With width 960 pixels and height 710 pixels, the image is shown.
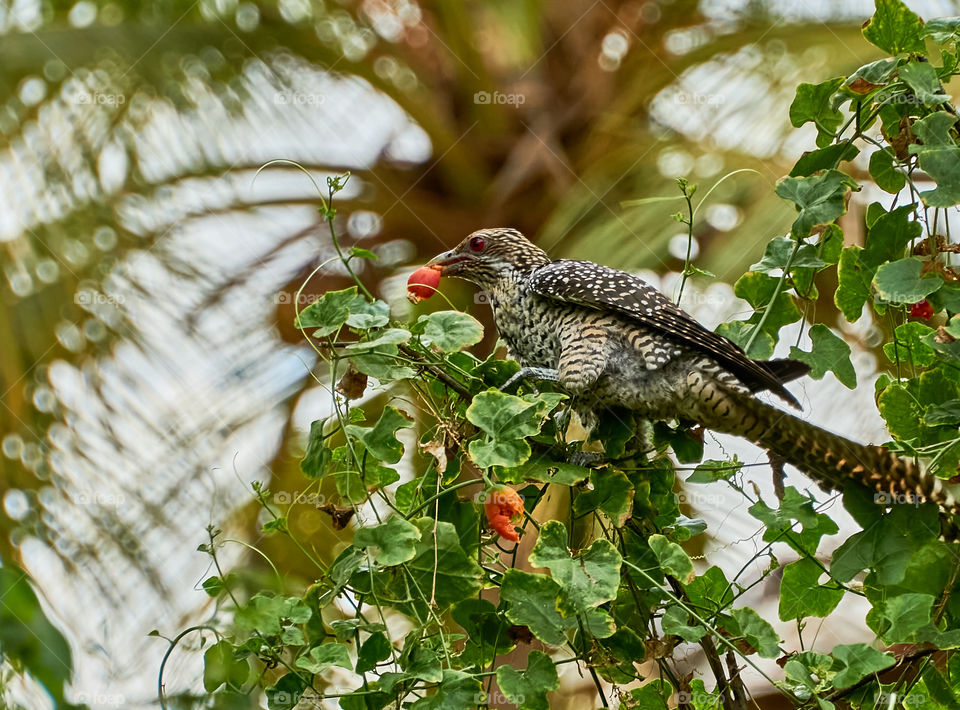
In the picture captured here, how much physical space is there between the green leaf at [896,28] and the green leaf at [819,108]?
0.32 ft

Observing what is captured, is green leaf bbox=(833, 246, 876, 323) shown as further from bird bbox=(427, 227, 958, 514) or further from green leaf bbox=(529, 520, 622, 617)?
green leaf bbox=(529, 520, 622, 617)

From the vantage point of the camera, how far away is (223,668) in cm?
162

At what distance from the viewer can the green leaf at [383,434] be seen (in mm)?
1539

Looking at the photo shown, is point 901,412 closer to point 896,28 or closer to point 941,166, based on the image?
point 941,166

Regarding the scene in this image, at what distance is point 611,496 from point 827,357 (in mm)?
469

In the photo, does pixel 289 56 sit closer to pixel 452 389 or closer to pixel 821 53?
pixel 821 53

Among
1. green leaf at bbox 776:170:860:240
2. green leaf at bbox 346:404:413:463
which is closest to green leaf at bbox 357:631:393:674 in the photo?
green leaf at bbox 346:404:413:463

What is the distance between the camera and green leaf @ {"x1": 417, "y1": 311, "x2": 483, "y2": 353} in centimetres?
157

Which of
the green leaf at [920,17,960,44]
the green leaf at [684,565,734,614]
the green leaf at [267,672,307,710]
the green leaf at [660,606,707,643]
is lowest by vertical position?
the green leaf at [267,672,307,710]

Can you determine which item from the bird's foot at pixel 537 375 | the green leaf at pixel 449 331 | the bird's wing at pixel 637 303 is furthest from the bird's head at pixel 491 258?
the green leaf at pixel 449 331

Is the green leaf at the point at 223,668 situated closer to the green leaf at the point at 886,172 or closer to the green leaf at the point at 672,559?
the green leaf at the point at 672,559

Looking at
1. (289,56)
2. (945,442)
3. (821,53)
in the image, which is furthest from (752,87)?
(945,442)

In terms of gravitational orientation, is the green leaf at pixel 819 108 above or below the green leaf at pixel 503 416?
above

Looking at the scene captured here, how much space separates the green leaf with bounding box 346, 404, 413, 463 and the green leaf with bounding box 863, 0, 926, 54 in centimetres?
104
